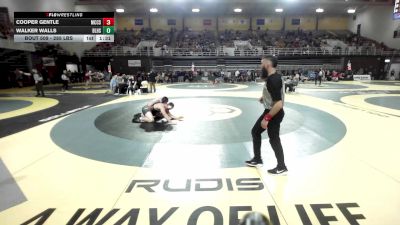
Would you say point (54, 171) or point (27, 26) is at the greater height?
point (27, 26)

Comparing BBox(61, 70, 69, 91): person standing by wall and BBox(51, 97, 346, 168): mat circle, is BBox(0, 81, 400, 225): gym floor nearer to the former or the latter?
BBox(51, 97, 346, 168): mat circle

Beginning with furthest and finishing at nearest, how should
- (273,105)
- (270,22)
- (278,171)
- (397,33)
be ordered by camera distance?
1. (270,22)
2. (397,33)
3. (278,171)
4. (273,105)

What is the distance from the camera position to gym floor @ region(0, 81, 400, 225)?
3162 millimetres

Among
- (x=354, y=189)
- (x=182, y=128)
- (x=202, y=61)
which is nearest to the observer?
(x=354, y=189)

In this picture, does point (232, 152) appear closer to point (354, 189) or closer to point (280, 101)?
point (280, 101)

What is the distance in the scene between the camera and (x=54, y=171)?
→ 175 inches

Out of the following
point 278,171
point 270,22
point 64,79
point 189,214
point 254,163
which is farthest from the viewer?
point 270,22

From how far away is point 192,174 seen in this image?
4316mm

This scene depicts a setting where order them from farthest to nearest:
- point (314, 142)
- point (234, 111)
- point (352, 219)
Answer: point (234, 111)
point (314, 142)
point (352, 219)

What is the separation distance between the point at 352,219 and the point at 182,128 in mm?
4917

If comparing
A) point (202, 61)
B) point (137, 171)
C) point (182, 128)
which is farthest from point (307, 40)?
point (137, 171)

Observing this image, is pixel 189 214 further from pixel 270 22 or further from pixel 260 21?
pixel 270 22
